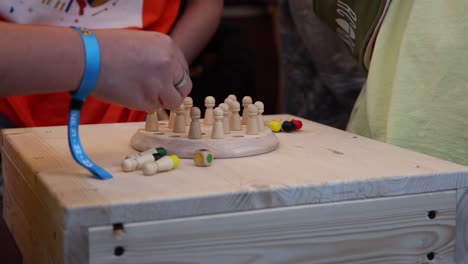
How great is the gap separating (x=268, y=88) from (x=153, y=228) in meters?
2.40

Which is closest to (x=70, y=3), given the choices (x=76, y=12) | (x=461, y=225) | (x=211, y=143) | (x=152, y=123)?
(x=76, y=12)

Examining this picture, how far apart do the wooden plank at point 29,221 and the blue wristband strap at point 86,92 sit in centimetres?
Answer: 7

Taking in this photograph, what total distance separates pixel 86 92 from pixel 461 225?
0.45 meters

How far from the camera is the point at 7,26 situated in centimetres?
70

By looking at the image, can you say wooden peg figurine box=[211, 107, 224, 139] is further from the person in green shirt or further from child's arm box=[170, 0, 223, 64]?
child's arm box=[170, 0, 223, 64]

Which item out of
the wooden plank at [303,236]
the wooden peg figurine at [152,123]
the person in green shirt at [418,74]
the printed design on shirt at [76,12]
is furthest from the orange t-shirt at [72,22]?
the wooden plank at [303,236]

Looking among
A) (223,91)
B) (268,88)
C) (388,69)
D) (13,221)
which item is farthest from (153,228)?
(268,88)

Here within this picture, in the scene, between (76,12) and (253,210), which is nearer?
(253,210)

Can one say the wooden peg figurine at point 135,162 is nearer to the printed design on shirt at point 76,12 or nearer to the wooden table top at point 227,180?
the wooden table top at point 227,180

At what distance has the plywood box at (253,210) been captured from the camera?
63 centimetres

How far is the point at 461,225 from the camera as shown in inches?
30.3

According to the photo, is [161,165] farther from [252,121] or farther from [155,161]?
[252,121]

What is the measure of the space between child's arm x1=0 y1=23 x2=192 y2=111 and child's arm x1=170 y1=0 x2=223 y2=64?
57cm

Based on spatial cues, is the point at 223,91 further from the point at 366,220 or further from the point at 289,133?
the point at 366,220
